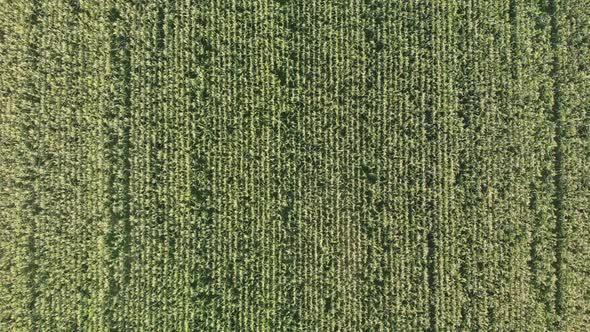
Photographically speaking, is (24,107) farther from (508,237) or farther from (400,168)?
(508,237)

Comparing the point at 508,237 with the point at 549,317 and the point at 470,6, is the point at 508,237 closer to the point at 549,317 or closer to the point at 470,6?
the point at 549,317

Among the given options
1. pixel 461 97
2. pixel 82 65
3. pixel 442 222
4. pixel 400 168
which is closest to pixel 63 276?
pixel 82 65

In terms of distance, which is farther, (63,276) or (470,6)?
(470,6)

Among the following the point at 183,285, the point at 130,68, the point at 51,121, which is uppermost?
the point at 130,68

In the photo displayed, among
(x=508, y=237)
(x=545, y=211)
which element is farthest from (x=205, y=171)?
(x=545, y=211)

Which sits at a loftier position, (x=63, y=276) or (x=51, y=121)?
(x=51, y=121)

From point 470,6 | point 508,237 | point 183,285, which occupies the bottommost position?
point 183,285
